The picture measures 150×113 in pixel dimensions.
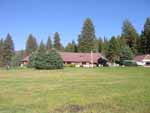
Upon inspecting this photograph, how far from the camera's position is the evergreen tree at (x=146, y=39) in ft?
274

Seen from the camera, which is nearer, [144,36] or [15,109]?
[15,109]

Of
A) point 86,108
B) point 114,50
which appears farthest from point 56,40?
point 86,108

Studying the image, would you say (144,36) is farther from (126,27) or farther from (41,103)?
(41,103)

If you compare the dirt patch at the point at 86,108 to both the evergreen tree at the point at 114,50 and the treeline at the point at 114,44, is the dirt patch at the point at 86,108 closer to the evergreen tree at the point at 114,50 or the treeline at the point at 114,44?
the treeline at the point at 114,44

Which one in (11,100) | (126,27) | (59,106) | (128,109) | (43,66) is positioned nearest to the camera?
(128,109)

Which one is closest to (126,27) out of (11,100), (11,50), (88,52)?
(88,52)

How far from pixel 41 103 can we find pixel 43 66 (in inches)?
1865

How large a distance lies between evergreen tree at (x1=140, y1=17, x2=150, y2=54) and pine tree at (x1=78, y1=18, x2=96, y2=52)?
51.3 ft

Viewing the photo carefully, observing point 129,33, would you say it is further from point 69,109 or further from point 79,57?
point 69,109

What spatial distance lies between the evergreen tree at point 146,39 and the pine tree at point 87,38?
51.3 feet

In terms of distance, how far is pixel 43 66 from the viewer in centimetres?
5956

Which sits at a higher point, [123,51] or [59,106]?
[123,51]

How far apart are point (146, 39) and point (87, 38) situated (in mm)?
18383

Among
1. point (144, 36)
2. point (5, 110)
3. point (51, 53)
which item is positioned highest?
point (144, 36)
